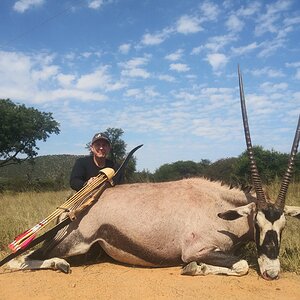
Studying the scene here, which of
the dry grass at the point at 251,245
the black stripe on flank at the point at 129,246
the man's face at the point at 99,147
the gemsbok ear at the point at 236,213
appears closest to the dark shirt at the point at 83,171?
the man's face at the point at 99,147

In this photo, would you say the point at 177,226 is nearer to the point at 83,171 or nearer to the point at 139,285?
the point at 139,285

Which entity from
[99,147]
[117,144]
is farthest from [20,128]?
[99,147]

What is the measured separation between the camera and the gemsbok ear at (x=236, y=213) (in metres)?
4.81

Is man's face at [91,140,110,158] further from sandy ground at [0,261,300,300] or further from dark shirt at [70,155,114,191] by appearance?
sandy ground at [0,261,300,300]

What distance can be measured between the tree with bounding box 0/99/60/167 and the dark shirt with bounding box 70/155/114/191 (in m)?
20.6

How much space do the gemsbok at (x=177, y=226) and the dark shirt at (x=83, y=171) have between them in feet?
2.68

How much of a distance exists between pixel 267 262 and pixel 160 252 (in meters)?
1.26

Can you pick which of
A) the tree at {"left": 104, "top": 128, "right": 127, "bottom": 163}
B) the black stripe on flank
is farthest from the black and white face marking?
the tree at {"left": 104, "top": 128, "right": 127, "bottom": 163}

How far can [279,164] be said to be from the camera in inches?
818

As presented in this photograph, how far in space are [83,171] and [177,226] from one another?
2005 millimetres

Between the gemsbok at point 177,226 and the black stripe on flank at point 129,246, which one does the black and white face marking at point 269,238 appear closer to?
the gemsbok at point 177,226

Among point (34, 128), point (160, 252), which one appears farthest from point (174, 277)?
point (34, 128)

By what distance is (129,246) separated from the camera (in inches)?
198

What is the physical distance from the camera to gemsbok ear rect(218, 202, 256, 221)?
15.8ft
